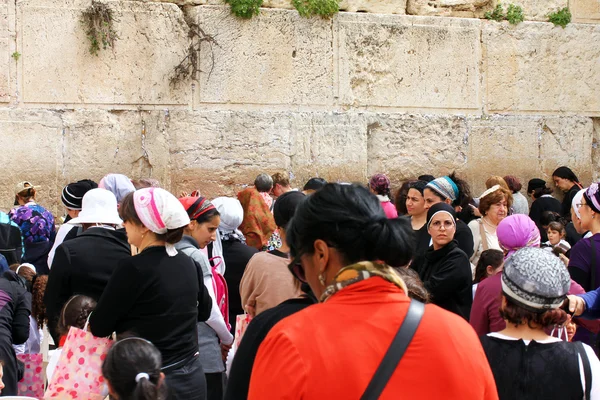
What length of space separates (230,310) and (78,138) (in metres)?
3.75

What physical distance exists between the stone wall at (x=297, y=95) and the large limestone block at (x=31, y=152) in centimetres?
1

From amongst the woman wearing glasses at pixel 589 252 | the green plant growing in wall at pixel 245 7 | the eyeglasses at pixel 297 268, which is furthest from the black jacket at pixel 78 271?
the green plant growing in wall at pixel 245 7

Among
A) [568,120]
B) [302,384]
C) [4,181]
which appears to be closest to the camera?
[302,384]

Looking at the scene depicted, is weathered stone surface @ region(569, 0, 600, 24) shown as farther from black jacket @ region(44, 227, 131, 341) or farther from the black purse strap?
the black purse strap

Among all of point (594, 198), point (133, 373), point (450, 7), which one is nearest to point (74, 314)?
point (133, 373)

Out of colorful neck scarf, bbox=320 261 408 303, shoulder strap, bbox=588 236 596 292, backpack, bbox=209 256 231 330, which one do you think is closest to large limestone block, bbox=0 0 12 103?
backpack, bbox=209 256 231 330

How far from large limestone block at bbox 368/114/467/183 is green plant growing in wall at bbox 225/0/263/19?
5.75 ft

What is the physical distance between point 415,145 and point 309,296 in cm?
737

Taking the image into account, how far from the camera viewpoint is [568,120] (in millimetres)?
10297

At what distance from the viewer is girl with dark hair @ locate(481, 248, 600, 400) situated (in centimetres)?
296

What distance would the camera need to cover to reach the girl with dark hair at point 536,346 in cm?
296

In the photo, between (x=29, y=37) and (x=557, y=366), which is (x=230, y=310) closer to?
(x=557, y=366)

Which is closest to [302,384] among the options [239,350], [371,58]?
[239,350]

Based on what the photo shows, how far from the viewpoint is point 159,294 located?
3.81 metres
